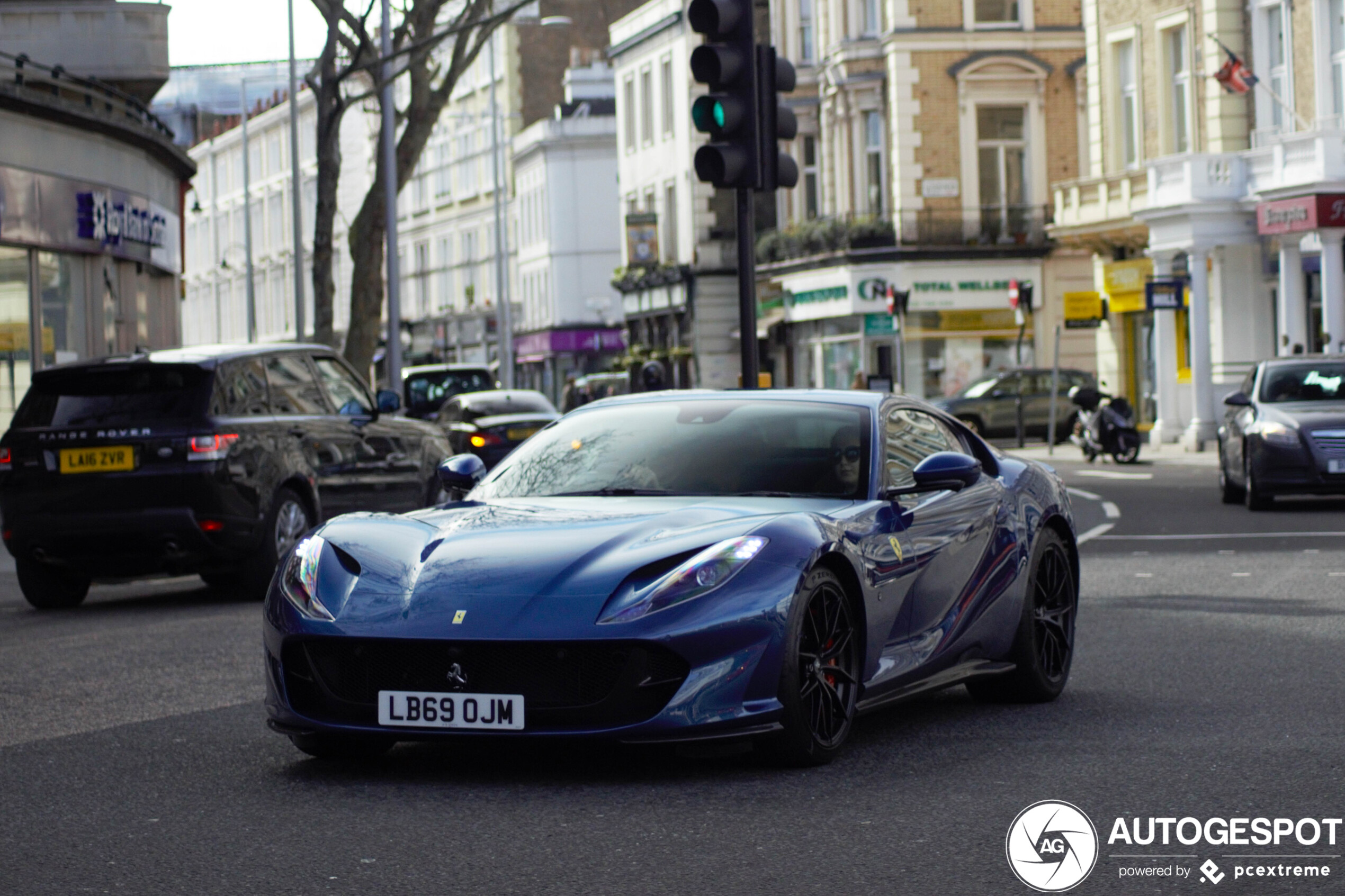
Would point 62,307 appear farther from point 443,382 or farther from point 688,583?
point 688,583

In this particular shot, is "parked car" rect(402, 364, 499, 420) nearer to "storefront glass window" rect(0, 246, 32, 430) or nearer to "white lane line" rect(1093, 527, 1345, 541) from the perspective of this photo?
"storefront glass window" rect(0, 246, 32, 430)

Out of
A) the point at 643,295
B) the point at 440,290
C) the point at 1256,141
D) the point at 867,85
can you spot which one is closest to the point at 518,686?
the point at 1256,141

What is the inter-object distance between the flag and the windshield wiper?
1274 inches

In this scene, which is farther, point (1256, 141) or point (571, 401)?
point (571, 401)

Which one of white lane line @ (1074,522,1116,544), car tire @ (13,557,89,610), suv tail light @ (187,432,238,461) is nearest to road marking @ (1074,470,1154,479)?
white lane line @ (1074,522,1116,544)

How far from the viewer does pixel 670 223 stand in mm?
73062

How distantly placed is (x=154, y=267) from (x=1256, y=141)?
769 inches

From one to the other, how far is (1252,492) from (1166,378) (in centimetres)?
2056

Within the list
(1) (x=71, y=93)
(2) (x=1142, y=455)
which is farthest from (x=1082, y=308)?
(1) (x=71, y=93)

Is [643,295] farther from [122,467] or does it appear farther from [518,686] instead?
[518,686]

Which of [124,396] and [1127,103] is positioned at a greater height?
[1127,103]

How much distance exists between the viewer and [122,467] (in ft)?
47.2

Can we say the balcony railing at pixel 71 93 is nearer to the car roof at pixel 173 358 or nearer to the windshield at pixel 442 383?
the windshield at pixel 442 383

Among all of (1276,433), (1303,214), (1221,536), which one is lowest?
(1221,536)
